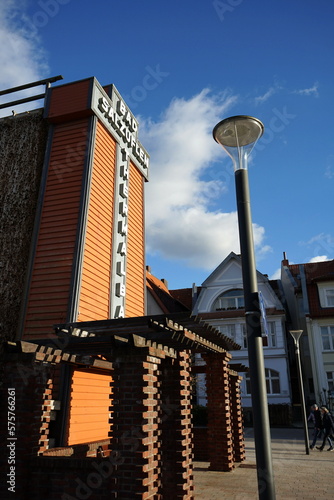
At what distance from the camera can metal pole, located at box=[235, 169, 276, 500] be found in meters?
3.56

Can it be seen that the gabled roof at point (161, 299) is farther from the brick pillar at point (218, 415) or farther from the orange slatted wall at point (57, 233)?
the brick pillar at point (218, 415)

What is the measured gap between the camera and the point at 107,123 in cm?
1337

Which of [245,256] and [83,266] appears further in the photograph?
[83,266]

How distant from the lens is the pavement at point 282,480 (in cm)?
772

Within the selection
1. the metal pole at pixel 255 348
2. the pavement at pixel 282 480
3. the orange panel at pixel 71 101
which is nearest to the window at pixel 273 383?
the pavement at pixel 282 480

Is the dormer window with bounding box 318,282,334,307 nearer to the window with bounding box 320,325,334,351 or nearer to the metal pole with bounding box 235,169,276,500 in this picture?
the window with bounding box 320,325,334,351

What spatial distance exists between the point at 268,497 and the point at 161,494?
13.4 feet

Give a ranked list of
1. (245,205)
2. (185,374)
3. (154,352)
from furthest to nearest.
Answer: (185,374) → (154,352) → (245,205)

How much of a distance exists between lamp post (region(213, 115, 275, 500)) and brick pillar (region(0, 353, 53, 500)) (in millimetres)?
4119

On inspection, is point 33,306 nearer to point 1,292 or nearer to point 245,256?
point 1,292

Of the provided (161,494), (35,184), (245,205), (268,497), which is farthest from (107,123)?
(268,497)

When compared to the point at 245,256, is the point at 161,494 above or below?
below

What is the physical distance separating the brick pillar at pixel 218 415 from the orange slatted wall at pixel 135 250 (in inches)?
154

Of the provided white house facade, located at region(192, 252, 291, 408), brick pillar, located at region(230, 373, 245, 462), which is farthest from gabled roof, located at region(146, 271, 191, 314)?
brick pillar, located at region(230, 373, 245, 462)
